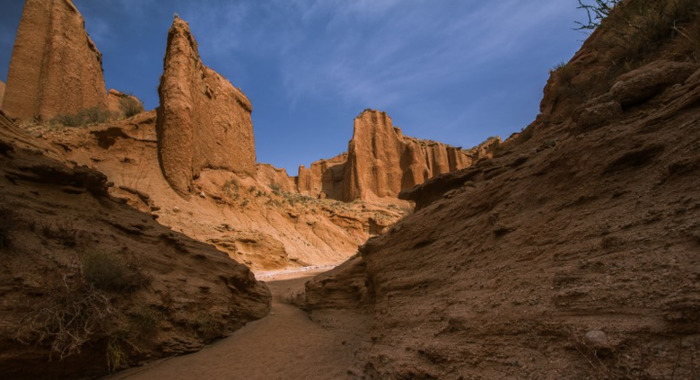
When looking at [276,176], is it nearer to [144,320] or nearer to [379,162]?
[379,162]

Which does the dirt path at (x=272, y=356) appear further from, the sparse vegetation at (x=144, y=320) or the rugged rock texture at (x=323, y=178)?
the rugged rock texture at (x=323, y=178)

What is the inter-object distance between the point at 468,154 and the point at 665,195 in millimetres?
52233

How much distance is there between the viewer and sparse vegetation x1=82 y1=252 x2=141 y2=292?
14.6ft

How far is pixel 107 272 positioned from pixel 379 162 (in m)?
38.7

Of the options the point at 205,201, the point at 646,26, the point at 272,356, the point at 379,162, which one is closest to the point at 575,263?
the point at 272,356

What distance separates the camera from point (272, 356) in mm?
5207

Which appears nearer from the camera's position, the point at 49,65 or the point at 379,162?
the point at 49,65

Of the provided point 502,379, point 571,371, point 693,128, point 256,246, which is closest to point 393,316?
point 502,379

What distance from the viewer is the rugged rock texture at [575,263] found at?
2.04 m

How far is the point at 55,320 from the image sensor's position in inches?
149

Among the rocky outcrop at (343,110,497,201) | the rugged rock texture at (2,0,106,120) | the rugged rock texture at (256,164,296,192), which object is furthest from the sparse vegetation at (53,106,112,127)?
the rugged rock texture at (256,164,296,192)

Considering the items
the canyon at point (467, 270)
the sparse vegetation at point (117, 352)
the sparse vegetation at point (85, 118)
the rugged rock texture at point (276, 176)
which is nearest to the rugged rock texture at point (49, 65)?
the sparse vegetation at point (85, 118)

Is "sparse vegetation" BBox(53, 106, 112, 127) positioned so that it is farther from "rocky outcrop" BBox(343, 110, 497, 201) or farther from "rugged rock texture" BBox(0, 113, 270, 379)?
"rocky outcrop" BBox(343, 110, 497, 201)

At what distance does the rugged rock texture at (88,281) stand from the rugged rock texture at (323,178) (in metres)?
44.4
